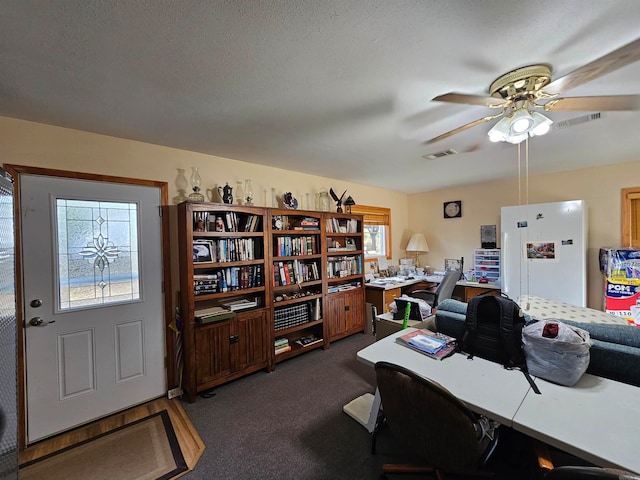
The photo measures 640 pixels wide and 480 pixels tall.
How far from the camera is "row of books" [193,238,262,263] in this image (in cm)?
245

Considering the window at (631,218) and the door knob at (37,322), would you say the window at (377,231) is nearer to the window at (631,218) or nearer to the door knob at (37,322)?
the window at (631,218)

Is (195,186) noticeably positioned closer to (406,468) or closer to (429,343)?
(429,343)

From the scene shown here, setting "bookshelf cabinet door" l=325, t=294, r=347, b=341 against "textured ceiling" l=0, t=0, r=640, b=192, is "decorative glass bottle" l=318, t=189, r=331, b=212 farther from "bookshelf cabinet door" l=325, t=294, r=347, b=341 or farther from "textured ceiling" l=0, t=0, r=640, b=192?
"textured ceiling" l=0, t=0, r=640, b=192

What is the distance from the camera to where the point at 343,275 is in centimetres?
366

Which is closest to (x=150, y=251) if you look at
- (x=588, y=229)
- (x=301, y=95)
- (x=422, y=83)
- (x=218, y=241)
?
(x=218, y=241)

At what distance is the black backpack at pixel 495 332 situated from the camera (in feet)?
4.95

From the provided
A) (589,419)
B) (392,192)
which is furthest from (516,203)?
(589,419)

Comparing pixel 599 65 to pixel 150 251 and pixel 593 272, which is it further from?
pixel 593 272

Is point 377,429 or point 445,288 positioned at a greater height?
point 445,288

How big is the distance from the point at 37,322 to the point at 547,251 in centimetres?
496

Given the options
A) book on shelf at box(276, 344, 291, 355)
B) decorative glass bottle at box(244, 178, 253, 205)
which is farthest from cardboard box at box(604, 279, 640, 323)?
decorative glass bottle at box(244, 178, 253, 205)

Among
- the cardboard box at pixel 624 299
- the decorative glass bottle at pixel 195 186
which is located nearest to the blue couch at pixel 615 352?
the cardboard box at pixel 624 299

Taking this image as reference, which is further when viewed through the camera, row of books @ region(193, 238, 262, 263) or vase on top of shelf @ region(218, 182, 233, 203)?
vase on top of shelf @ region(218, 182, 233, 203)

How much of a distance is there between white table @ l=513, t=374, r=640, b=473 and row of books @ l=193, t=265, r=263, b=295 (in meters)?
2.30
